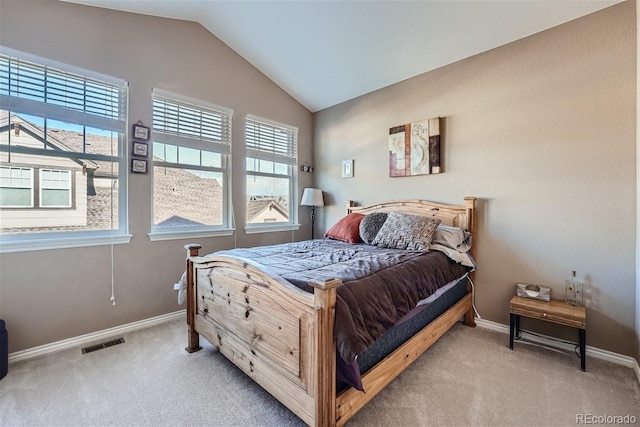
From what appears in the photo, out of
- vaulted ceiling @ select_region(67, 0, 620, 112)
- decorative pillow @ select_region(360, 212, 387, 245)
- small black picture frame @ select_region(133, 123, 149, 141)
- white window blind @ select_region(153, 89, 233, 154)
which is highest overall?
vaulted ceiling @ select_region(67, 0, 620, 112)

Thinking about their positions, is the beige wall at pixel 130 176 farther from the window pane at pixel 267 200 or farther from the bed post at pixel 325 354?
the bed post at pixel 325 354

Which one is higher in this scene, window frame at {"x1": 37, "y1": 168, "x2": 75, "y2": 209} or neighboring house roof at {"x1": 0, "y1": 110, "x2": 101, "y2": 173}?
neighboring house roof at {"x1": 0, "y1": 110, "x2": 101, "y2": 173}

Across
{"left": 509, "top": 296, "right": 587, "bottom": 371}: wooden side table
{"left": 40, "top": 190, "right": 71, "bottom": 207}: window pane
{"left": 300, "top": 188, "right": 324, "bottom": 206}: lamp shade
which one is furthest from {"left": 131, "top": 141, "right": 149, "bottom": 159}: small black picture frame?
{"left": 509, "top": 296, "right": 587, "bottom": 371}: wooden side table

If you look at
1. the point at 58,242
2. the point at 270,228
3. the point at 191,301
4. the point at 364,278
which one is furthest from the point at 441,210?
the point at 58,242

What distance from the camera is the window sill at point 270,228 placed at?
3454mm

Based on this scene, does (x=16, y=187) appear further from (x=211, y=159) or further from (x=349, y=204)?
(x=349, y=204)

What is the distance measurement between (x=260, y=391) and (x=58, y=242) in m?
2.01

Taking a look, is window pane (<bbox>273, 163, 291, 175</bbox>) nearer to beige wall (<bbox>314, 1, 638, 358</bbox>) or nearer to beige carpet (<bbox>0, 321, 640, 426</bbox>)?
beige wall (<bbox>314, 1, 638, 358</bbox>)

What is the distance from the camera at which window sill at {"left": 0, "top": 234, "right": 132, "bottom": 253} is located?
1984mm

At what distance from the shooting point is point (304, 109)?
163 inches

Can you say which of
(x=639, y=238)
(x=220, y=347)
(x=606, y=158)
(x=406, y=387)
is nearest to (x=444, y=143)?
(x=606, y=158)

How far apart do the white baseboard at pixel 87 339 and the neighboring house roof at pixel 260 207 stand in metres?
1.38

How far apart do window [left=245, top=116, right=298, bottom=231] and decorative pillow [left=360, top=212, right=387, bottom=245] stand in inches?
54.0

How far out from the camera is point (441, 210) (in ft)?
9.36
